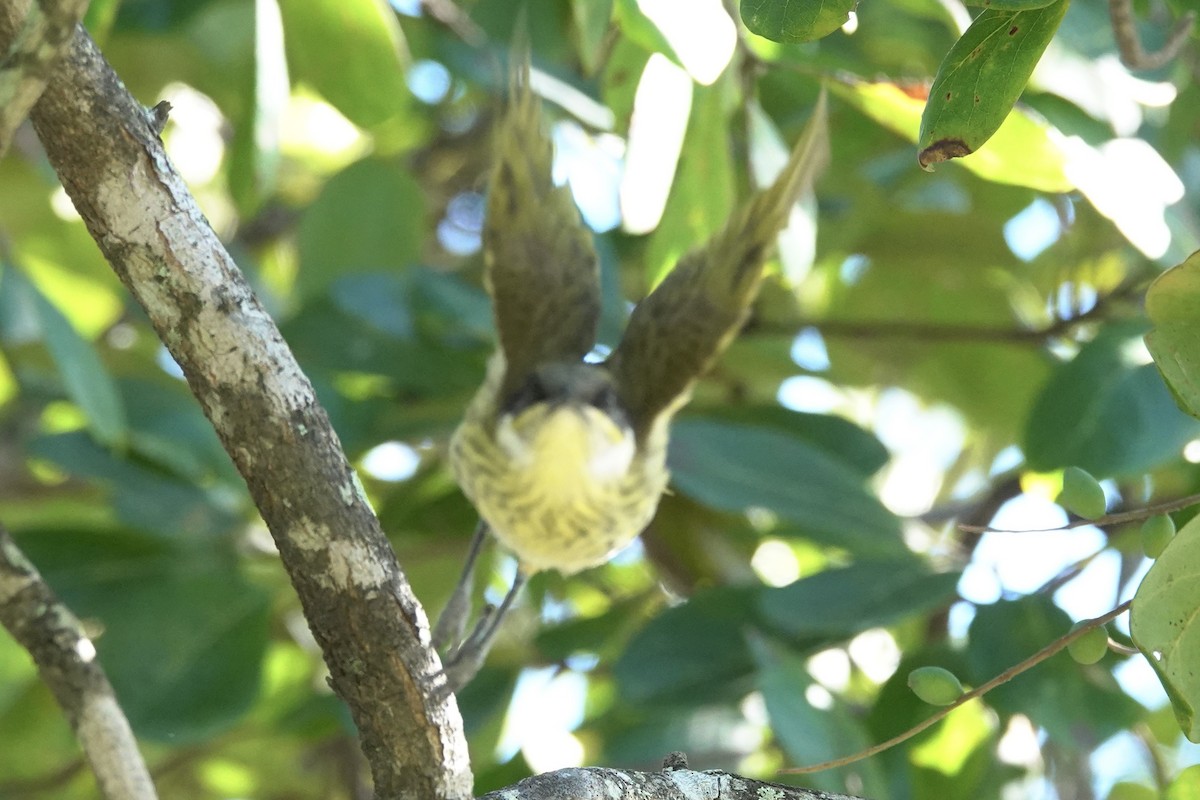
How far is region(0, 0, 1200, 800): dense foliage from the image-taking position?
174cm

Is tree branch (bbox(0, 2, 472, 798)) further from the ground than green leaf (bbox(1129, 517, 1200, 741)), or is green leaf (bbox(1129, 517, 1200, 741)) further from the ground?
tree branch (bbox(0, 2, 472, 798))

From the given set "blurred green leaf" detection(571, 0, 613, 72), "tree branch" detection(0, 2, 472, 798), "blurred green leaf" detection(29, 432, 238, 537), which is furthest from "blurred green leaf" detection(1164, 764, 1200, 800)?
"blurred green leaf" detection(29, 432, 238, 537)

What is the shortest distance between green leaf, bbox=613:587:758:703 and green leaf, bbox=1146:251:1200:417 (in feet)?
4.05

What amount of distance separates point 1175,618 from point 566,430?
3.34 ft

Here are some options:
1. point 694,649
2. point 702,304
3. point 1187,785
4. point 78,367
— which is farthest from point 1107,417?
point 78,367

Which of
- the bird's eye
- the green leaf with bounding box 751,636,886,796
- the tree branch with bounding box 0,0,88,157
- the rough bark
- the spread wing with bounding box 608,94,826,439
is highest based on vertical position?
the tree branch with bounding box 0,0,88,157

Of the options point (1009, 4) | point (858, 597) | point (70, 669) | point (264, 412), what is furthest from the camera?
point (858, 597)

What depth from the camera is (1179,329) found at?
3.35 feet

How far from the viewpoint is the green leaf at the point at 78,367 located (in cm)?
193

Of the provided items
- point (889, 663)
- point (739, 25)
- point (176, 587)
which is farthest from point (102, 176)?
point (889, 663)

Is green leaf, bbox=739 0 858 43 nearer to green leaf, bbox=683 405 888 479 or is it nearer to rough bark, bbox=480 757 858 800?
rough bark, bbox=480 757 858 800

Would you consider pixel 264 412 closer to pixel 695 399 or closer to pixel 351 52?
pixel 351 52

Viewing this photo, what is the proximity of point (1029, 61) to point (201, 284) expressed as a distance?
628 millimetres

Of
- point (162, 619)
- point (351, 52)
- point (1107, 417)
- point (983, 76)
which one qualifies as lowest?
point (1107, 417)
